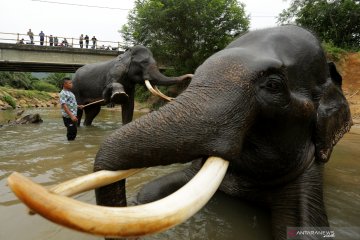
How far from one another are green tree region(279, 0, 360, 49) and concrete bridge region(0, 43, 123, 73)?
42.9 feet

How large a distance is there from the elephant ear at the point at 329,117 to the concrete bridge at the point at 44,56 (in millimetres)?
21324

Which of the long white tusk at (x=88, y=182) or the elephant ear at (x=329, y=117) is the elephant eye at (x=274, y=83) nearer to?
the elephant ear at (x=329, y=117)

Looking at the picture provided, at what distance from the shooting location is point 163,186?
2854 mm

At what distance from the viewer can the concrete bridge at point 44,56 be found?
822 inches

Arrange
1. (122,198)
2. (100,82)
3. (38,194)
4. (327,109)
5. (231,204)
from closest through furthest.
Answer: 1. (38,194)
2. (122,198)
3. (327,109)
4. (231,204)
5. (100,82)

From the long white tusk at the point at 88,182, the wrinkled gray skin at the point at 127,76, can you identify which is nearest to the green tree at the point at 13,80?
the wrinkled gray skin at the point at 127,76

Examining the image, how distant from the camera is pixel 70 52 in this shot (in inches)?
906

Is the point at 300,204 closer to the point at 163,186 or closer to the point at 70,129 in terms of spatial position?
the point at 163,186

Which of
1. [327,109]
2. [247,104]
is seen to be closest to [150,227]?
[247,104]

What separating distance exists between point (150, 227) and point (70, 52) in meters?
23.4

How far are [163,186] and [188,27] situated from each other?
816 inches

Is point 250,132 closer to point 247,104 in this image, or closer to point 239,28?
point 247,104

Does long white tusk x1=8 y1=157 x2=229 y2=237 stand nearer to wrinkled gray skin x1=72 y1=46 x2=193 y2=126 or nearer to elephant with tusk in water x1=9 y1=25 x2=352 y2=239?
elephant with tusk in water x1=9 y1=25 x2=352 y2=239

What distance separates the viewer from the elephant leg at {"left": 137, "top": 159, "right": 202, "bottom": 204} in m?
2.73
